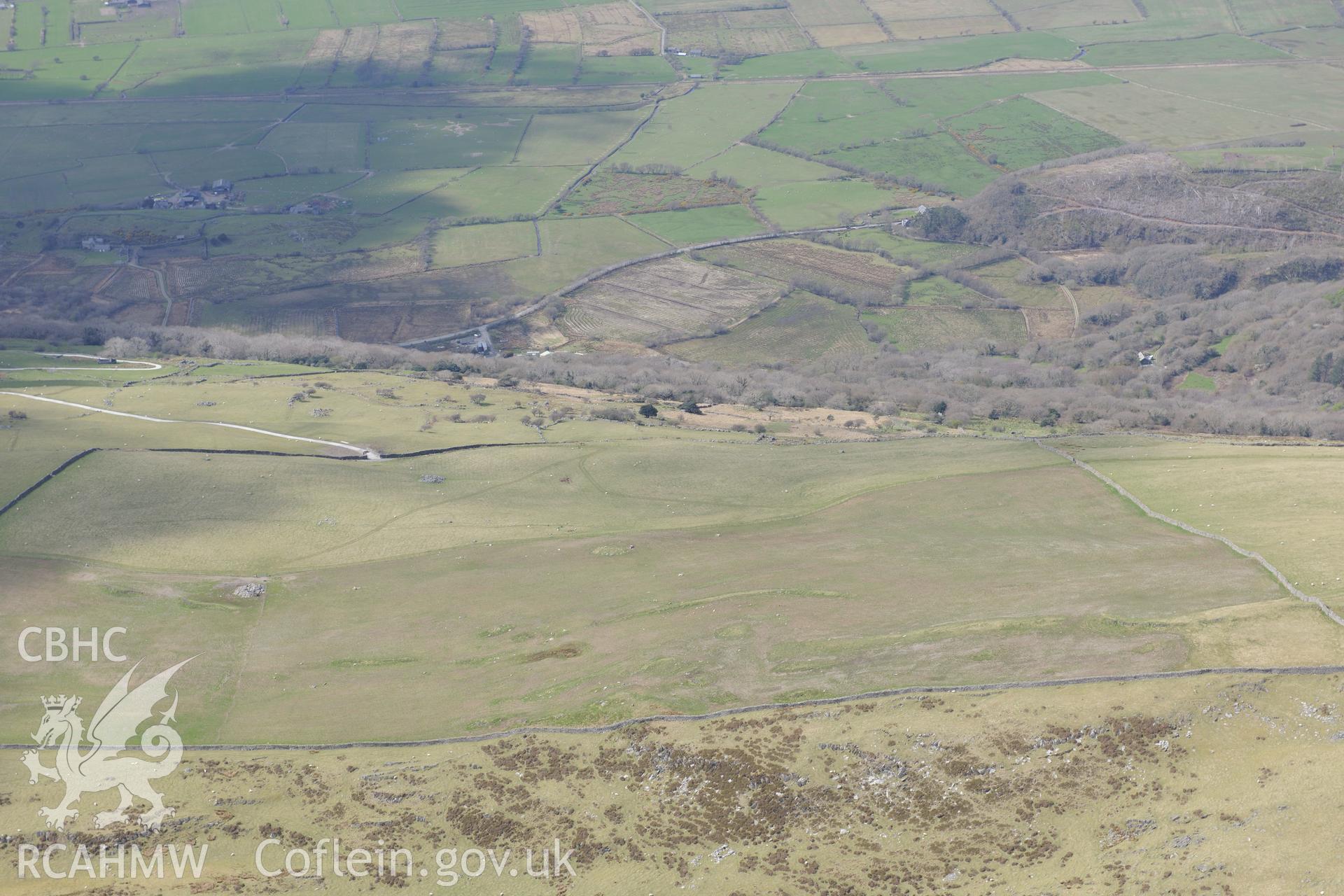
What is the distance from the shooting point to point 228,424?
93.6 metres

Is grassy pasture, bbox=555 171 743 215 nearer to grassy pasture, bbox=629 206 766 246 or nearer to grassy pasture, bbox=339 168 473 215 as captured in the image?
grassy pasture, bbox=629 206 766 246

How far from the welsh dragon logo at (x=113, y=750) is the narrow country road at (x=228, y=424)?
3227 cm

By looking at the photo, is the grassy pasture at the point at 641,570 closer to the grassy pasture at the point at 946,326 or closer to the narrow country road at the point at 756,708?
the narrow country road at the point at 756,708

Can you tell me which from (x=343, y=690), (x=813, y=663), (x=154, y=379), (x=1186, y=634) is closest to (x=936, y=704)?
(x=813, y=663)

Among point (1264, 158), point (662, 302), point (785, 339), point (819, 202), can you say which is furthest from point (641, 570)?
point (1264, 158)

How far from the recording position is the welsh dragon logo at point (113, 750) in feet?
149

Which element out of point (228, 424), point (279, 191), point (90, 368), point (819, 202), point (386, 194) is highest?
point (819, 202)

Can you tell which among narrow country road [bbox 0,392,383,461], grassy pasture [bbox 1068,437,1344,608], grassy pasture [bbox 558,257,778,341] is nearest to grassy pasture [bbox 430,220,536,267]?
grassy pasture [bbox 558,257,778,341]

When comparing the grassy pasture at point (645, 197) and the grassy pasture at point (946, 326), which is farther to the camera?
the grassy pasture at point (645, 197)

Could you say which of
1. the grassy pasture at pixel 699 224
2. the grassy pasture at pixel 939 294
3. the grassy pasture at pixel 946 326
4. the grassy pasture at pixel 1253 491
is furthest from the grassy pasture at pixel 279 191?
the grassy pasture at pixel 1253 491

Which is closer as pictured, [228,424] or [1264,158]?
[228,424]

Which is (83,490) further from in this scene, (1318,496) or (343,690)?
(1318,496)

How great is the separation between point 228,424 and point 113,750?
4716cm

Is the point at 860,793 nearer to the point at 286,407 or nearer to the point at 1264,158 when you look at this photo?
the point at 286,407
